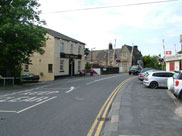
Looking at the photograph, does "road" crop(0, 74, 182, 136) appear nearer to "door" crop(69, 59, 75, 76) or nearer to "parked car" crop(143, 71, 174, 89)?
"parked car" crop(143, 71, 174, 89)

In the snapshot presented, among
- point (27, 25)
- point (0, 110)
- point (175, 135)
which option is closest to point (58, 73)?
point (27, 25)

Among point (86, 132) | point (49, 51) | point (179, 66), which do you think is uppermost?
point (49, 51)

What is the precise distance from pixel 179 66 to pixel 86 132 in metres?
22.6

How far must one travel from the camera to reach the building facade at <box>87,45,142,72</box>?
68312mm

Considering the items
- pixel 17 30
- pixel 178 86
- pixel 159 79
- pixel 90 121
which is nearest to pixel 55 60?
pixel 17 30

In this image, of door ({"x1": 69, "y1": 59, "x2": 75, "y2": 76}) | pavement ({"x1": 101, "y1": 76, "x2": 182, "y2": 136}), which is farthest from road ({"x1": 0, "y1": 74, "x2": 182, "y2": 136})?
door ({"x1": 69, "y1": 59, "x2": 75, "y2": 76})

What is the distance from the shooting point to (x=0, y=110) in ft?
28.9

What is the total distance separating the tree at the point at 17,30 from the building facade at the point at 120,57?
45147 millimetres

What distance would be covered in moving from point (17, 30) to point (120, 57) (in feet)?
182

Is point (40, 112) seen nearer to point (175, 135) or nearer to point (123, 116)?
point (123, 116)

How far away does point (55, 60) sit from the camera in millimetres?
30953

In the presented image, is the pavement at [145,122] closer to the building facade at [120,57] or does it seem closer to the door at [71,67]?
the door at [71,67]

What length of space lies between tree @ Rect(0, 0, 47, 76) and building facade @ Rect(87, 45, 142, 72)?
148ft

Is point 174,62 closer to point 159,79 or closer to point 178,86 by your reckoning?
point 159,79
